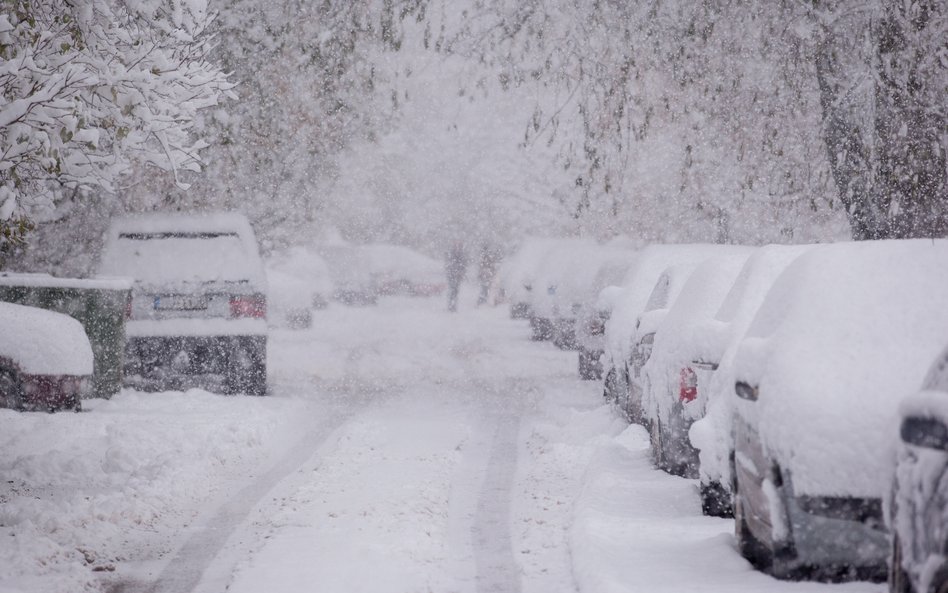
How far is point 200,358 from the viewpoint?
14.8 meters

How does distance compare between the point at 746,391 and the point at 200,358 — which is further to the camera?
the point at 200,358

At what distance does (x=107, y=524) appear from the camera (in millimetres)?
7863

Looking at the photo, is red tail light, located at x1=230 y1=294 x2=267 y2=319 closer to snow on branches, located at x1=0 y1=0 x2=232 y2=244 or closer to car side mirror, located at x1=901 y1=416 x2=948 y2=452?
snow on branches, located at x1=0 y1=0 x2=232 y2=244

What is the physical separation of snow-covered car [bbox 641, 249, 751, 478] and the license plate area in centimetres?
674

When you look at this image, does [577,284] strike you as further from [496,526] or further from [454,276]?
[454,276]

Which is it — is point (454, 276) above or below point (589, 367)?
below

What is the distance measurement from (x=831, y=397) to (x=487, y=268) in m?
45.9

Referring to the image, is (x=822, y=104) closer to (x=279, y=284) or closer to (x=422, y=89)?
(x=279, y=284)

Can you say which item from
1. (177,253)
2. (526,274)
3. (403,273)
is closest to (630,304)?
(177,253)

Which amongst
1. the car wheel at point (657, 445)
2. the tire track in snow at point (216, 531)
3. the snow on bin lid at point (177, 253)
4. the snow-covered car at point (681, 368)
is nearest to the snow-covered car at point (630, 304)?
the car wheel at point (657, 445)

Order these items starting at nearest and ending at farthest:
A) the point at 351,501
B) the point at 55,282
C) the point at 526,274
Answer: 1. the point at 351,501
2. the point at 55,282
3. the point at 526,274

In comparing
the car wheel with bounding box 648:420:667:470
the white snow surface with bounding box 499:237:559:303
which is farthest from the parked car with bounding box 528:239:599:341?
the car wheel with bounding box 648:420:667:470

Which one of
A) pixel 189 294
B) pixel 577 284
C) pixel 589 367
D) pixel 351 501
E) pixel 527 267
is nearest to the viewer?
pixel 351 501

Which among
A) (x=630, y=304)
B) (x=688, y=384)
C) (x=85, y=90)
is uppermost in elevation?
(x=85, y=90)
